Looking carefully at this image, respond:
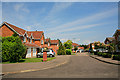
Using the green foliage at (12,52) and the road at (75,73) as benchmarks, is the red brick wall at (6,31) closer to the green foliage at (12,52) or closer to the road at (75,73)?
the green foliage at (12,52)

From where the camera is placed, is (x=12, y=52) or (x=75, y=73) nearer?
(x=75, y=73)

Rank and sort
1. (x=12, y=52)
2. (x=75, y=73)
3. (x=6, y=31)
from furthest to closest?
(x=6, y=31) < (x=12, y=52) < (x=75, y=73)

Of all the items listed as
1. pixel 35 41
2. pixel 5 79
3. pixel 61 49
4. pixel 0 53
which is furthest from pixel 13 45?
pixel 61 49

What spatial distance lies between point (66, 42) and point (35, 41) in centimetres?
3078

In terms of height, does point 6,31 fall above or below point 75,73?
above

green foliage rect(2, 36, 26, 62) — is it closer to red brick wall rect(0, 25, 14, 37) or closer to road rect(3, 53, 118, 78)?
road rect(3, 53, 118, 78)

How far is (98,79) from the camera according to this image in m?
6.35

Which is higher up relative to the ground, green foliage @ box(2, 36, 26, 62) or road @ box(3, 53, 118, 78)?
green foliage @ box(2, 36, 26, 62)

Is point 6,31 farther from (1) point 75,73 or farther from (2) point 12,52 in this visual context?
(1) point 75,73

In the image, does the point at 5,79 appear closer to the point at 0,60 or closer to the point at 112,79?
the point at 112,79

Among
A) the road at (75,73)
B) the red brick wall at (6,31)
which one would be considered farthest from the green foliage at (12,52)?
the red brick wall at (6,31)

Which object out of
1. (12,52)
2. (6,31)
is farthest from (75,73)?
(6,31)

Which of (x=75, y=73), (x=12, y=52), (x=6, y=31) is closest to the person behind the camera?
(x=75, y=73)

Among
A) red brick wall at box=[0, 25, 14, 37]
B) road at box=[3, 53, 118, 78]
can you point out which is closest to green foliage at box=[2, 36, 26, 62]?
road at box=[3, 53, 118, 78]
